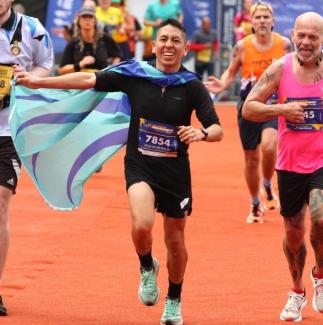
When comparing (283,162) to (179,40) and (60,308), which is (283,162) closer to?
(179,40)

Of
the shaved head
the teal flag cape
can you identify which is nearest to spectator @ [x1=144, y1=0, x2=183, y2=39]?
the teal flag cape

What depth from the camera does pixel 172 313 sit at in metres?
Result: 8.45

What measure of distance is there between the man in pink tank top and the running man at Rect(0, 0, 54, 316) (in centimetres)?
176

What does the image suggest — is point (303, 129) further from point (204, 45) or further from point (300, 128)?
point (204, 45)

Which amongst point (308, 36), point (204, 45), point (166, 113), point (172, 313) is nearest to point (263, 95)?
point (308, 36)

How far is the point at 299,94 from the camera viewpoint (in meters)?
8.44

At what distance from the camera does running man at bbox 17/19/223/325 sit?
8.27 metres

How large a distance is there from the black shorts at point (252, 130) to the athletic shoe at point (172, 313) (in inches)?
203

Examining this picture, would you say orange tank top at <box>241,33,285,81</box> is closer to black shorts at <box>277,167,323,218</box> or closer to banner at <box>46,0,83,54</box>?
black shorts at <box>277,167,323,218</box>

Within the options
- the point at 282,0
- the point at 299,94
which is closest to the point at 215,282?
the point at 299,94

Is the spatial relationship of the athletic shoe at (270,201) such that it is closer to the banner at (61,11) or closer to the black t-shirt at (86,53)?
the black t-shirt at (86,53)

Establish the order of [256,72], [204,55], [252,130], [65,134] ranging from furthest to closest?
[204,55] → [252,130] → [256,72] → [65,134]

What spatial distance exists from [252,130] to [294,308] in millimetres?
4997

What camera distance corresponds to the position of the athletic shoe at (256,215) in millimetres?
13680
